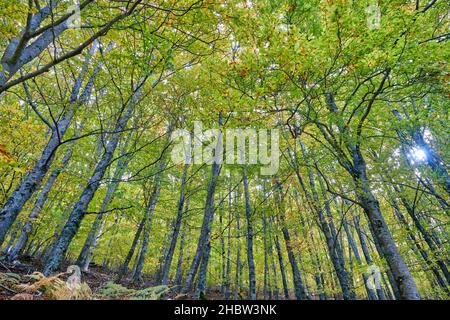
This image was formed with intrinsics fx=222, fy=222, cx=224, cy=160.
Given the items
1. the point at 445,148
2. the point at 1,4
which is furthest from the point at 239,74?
the point at 445,148

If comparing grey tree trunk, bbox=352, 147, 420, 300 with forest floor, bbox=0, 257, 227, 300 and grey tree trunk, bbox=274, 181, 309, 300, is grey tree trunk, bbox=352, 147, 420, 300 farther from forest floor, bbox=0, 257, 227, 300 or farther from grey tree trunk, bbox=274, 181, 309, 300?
grey tree trunk, bbox=274, 181, 309, 300

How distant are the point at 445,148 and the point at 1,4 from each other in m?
11.4

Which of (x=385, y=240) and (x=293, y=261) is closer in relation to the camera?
(x=385, y=240)

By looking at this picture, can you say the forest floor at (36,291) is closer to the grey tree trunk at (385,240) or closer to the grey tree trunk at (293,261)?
the grey tree trunk at (385,240)

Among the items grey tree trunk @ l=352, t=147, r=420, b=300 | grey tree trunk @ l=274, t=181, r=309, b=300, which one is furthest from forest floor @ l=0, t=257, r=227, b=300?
grey tree trunk @ l=274, t=181, r=309, b=300

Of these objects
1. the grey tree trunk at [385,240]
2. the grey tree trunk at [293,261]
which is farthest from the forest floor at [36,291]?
the grey tree trunk at [293,261]

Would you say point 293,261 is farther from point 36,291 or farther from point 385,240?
point 36,291

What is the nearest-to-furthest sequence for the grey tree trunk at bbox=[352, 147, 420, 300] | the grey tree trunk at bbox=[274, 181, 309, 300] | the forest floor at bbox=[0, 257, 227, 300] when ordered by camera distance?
1. the forest floor at bbox=[0, 257, 227, 300]
2. the grey tree trunk at bbox=[352, 147, 420, 300]
3. the grey tree trunk at bbox=[274, 181, 309, 300]

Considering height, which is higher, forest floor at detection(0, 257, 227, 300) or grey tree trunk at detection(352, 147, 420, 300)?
grey tree trunk at detection(352, 147, 420, 300)

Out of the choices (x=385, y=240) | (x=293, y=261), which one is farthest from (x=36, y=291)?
(x=293, y=261)

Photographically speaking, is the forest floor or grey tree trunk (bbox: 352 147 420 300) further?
grey tree trunk (bbox: 352 147 420 300)

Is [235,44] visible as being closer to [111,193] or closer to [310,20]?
[310,20]
